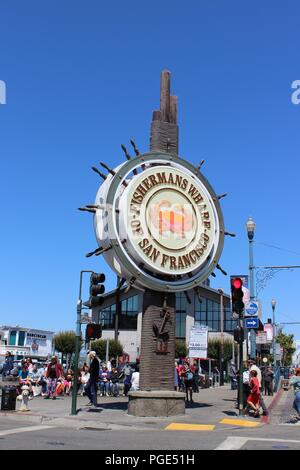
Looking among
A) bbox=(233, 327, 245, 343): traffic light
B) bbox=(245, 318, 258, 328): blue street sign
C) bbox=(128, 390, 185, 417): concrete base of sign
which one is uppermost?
bbox=(245, 318, 258, 328): blue street sign

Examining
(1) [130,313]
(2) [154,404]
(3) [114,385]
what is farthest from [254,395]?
(1) [130,313]

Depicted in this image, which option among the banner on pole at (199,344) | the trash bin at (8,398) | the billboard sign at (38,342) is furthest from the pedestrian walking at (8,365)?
the billboard sign at (38,342)

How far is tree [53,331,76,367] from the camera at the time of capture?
7425cm

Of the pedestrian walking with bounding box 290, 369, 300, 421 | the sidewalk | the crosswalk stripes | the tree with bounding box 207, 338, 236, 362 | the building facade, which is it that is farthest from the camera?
the building facade

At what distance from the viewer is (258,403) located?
16.0 meters

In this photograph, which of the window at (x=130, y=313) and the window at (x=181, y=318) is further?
the window at (x=130, y=313)

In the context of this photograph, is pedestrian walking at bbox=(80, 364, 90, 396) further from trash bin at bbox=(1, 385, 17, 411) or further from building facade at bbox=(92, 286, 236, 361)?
building facade at bbox=(92, 286, 236, 361)

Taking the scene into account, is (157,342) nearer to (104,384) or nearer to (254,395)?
(254,395)

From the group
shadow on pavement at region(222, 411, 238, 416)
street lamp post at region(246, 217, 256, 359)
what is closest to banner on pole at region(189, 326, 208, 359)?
street lamp post at region(246, 217, 256, 359)

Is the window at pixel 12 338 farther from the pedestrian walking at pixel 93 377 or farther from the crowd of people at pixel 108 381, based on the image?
the pedestrian walking at pixel 93 377

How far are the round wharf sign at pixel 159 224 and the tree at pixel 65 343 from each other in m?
60.0

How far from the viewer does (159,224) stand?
632 inches

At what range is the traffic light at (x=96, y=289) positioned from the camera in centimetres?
1491

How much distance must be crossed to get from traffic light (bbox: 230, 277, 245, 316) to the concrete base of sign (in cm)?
306
